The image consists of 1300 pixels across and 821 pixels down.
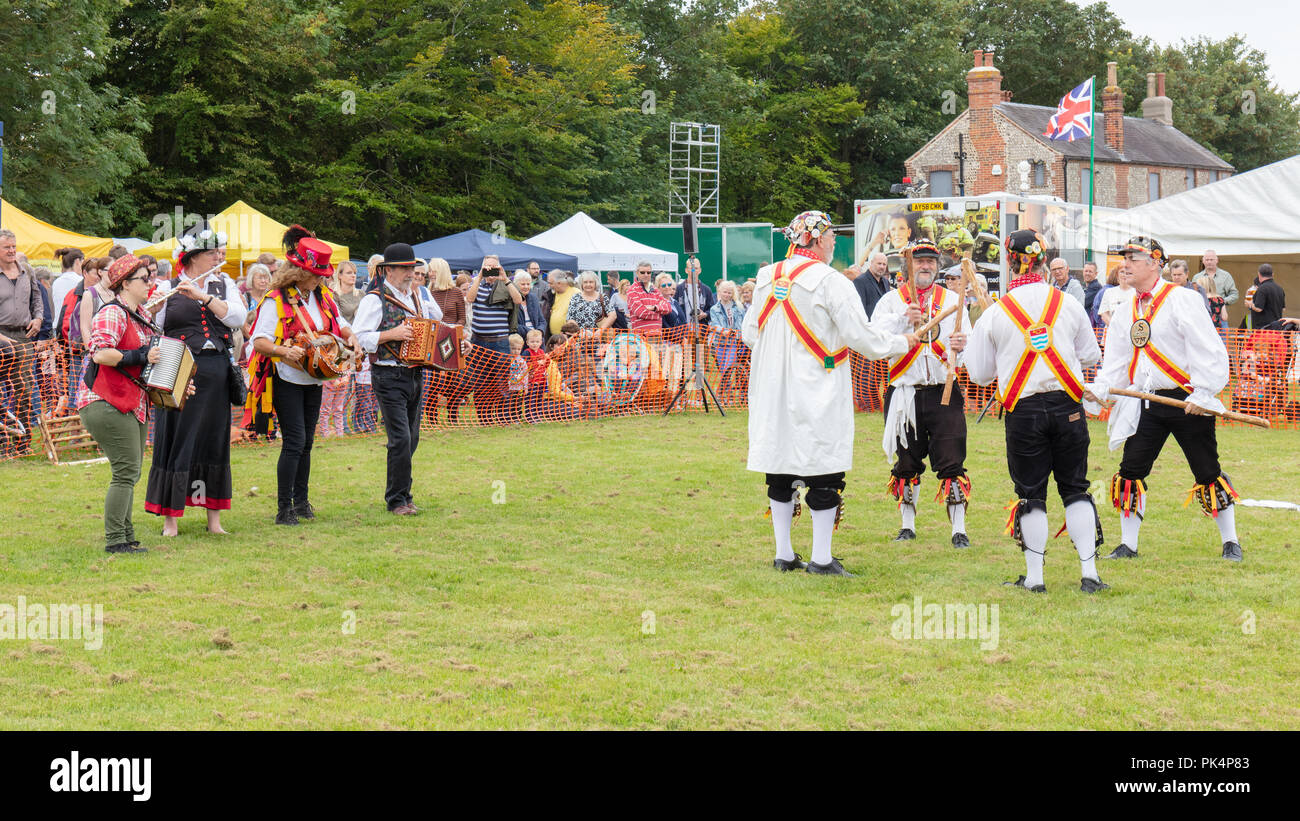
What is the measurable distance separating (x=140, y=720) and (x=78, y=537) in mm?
4335

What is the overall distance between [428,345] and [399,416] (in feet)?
1.94

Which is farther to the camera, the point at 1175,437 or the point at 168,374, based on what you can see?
the point at 168,374

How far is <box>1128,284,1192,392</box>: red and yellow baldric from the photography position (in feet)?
25.8

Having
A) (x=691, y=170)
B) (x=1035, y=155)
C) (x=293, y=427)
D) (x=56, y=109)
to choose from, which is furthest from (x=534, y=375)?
(x=1035, y=155)

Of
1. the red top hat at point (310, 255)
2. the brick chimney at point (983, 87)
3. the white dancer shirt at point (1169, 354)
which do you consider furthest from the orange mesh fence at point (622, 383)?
the brick chimney at point (983, 87)

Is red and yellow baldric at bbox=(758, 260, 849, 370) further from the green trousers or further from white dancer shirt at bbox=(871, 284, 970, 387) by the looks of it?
the green trousers

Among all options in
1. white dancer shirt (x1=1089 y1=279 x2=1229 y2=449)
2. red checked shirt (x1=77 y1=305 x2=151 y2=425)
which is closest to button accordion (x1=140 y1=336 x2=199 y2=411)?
red checked shirt (x1=77 y1=305 x2=151 y2=425)

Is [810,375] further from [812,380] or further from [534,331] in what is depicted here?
[534,331]

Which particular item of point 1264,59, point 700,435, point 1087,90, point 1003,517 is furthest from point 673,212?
point 1264,59

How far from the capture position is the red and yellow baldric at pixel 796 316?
7.55 m

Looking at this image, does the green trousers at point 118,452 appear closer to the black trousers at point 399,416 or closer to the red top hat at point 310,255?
the red top hat at point 310,255

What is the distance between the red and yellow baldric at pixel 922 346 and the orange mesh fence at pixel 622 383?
7287mm

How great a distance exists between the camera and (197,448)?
8.73m

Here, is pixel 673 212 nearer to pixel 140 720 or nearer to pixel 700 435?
pixel 700 435
